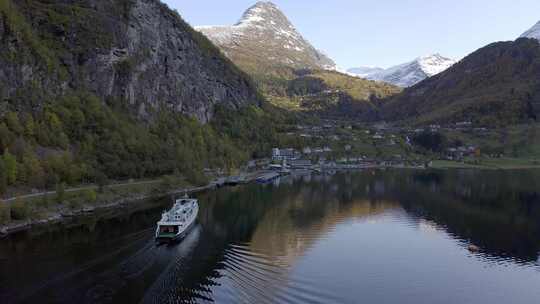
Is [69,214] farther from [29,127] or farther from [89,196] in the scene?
[29,127]

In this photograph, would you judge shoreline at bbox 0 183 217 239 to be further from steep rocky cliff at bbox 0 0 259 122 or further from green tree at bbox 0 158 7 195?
steep rocky cliff at bbox 0 0 259 122

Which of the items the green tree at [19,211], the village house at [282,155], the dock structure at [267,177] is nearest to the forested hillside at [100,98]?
the green tree at [19,211]

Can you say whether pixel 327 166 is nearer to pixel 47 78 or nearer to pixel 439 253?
pixel 47 78

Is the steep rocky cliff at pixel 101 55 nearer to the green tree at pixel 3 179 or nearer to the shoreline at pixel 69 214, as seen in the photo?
the green tree at pixel 3 179

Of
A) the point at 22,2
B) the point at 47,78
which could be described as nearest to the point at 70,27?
the point at 22,2

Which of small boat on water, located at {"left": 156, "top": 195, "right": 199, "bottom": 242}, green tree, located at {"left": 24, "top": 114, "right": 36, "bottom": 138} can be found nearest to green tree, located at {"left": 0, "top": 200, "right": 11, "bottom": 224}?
small boat on water, located at {"left": 156, "top": 195, "right": 199, "bottom": 242}

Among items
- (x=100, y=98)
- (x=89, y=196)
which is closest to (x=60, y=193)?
(x=89, y=196)
